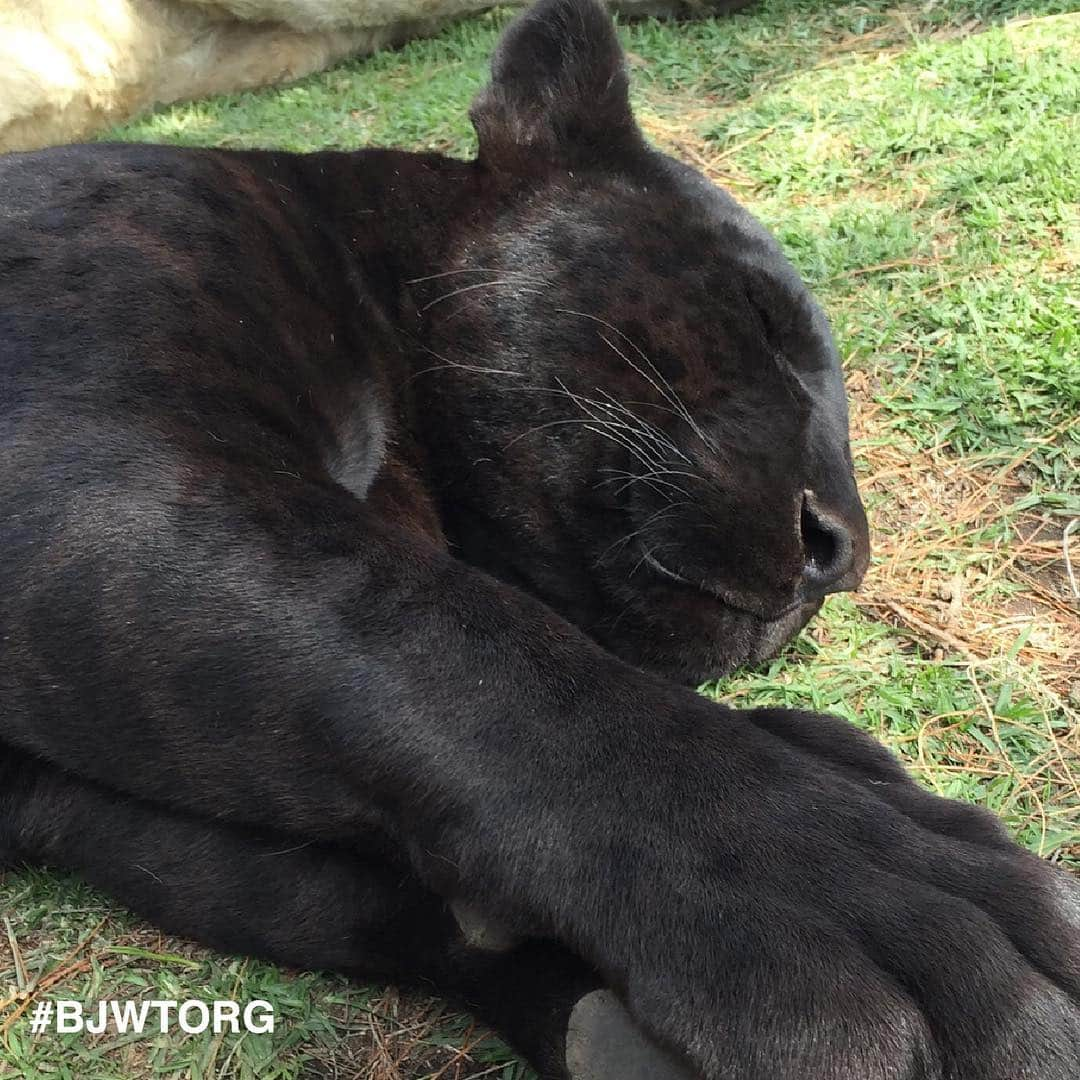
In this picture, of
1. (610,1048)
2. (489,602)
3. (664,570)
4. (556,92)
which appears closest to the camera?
(610,1048)

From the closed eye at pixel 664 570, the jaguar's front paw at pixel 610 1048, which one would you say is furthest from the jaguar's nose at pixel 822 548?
the jaguar's front paw at pixel 610 1048

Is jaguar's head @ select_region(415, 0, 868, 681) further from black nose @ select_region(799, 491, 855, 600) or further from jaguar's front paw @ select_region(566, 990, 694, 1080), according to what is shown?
jaguar's front paw @ select_region(566, 990, 694, 1080)

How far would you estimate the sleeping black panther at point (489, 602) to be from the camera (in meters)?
1.52

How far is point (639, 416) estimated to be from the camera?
2.37 meters

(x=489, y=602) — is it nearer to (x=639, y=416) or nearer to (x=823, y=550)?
(x=639, y=416)

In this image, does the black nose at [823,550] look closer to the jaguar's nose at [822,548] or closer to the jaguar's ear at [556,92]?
the jaguar's nose at [822,548]

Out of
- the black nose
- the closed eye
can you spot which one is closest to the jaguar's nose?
the black nose

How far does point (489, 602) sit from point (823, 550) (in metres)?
0.87

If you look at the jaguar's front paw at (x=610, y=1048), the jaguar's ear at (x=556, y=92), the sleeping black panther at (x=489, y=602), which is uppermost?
the jaguar's ear at (x=556, y=92)

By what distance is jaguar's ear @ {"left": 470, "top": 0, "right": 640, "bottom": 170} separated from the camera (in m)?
2.81

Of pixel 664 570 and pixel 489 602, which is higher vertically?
pixel 489 602

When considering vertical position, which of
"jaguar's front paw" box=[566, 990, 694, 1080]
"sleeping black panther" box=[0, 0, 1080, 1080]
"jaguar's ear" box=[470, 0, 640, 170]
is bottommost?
"jaguar's front paw" box=[566, 990, 694, 1080]

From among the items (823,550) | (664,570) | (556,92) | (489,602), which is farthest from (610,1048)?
(556,92)

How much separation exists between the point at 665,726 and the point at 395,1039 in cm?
77
